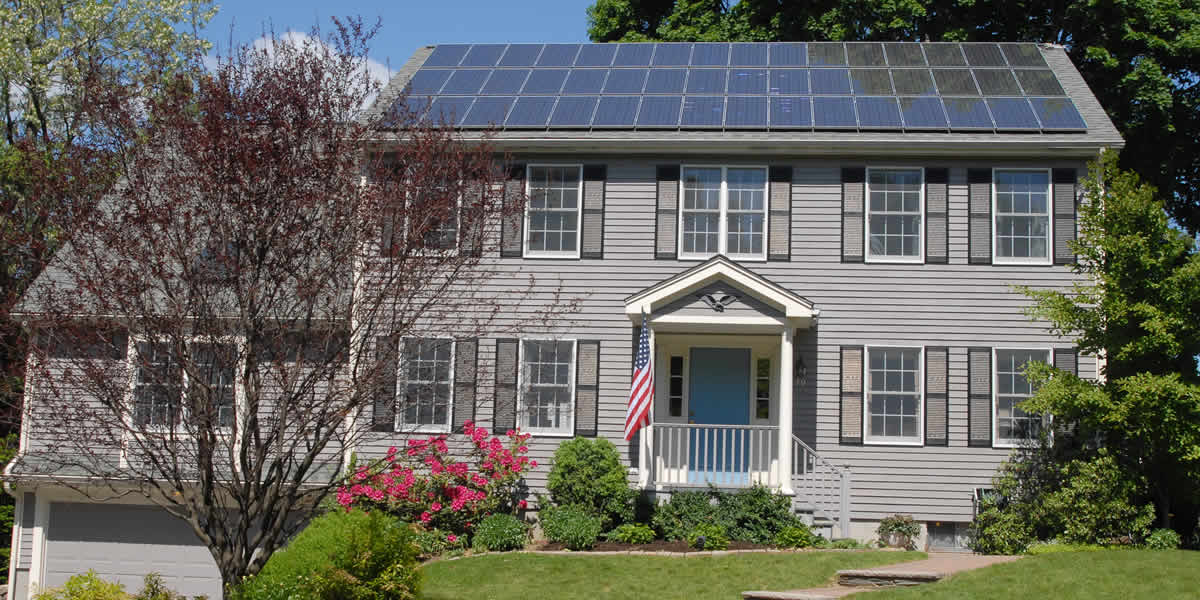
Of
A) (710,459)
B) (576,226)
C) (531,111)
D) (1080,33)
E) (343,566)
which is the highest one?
(1080,33)

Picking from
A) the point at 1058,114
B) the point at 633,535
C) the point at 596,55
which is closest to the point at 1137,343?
the point at 1058,114

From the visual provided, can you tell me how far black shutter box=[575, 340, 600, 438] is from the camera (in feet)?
54.1

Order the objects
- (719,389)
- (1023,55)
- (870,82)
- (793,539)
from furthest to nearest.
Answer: (1023,55), (870,82), (719,389), (793,539)

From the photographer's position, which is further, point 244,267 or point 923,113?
point 923,113

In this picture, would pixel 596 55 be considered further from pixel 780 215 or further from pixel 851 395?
pixel 851 395

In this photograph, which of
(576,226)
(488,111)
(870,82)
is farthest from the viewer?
(870,82)

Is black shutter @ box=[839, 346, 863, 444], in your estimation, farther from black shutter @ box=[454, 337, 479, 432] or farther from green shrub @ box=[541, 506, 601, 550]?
black shutter @ box=[454, 337, 479, 432]

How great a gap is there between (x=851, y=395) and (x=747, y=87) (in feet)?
17.5

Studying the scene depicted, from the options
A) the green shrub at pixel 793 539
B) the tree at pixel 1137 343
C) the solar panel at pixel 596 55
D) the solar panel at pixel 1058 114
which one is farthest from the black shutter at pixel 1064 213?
the solar panel at pixel 596 55

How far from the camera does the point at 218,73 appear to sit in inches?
413

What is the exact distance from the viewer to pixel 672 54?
20.1 m

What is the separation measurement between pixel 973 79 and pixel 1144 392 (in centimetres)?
640

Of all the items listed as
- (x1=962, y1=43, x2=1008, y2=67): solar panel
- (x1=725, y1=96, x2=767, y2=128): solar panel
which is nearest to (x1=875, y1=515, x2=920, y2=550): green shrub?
(x1=725, y1=96, x2=767, y2=128): solar panel

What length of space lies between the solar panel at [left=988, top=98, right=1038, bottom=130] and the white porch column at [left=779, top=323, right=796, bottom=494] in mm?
4494
